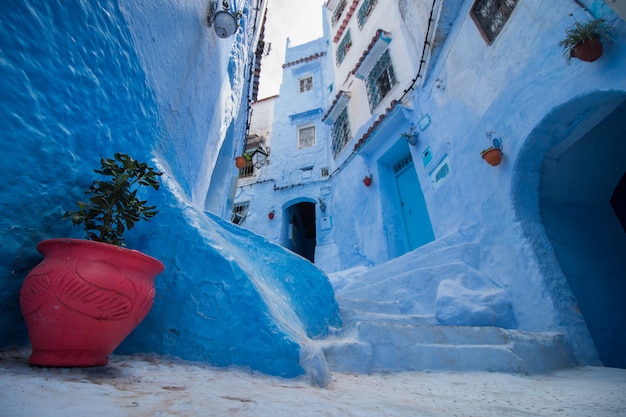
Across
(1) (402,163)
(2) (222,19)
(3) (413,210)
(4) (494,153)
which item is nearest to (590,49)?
(4) (494,153)

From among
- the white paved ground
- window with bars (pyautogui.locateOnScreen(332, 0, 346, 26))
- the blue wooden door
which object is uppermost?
window with bars (pyautogui.locateOnScreen(332, 0, 346, 26))

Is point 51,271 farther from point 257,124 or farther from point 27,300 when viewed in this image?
point 257,124

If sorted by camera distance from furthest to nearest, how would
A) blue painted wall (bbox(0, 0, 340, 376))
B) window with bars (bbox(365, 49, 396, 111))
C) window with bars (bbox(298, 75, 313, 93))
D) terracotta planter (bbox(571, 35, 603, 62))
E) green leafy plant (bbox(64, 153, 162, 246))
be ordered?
window with bars (bbox(298, 75, 313, 93)), window with bars (bbox(365, 49, 396, 111)), terracotta planter (bbox(571, 35, 603, 62)), green leafy plant (bbox(64, 153, 162, 246)), blue painted wall (bbox(0, 0, 340, 376))

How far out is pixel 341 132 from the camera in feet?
36.7

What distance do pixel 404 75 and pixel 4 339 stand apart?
867cm

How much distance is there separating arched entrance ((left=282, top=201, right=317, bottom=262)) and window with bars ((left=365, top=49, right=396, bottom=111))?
5.12 m

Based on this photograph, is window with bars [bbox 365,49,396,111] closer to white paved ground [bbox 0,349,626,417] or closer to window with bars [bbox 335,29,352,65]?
window with bars [bbox 335,29,352,65]

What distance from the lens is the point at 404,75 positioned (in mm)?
7980

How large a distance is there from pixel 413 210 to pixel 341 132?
4.88 meters

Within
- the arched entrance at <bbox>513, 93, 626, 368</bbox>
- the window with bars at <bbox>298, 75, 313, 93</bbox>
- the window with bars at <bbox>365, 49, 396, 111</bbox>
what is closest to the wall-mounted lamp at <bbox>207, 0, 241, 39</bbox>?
the arched entrance at <bbox>513, 93, 626, 368</bbox>

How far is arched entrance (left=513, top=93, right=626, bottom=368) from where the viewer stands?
357 centimetres

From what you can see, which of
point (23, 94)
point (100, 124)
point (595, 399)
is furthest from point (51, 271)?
point (595, 399)

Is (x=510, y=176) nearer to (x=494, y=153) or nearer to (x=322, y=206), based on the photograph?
(x=494, y=153)

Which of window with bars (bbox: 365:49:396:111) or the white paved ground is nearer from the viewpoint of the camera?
the white paved ground
